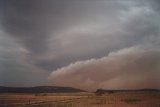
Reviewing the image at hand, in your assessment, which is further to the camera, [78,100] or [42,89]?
[78,100]

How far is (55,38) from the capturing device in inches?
217

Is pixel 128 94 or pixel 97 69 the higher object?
pixel 97 69

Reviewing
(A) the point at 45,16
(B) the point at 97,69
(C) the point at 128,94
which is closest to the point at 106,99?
(C) the point at 128,94

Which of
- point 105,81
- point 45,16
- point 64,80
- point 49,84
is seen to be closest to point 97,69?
point 105,81

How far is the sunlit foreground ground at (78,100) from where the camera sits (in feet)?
17.9

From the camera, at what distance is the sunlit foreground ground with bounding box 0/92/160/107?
546cm

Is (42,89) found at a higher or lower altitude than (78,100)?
higher

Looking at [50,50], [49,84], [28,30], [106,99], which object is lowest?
[106,99]

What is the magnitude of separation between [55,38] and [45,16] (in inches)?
20.8

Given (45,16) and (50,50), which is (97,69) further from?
(45,16)

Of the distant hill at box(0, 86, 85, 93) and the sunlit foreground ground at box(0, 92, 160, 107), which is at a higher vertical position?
the distant hill at box(0, 86, 85, 93)

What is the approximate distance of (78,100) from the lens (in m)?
5.79

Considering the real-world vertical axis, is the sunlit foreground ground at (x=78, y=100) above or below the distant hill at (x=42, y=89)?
below

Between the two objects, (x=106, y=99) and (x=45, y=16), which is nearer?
(x=45, y=16)
